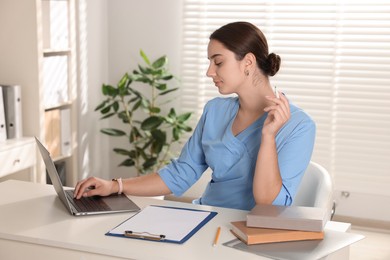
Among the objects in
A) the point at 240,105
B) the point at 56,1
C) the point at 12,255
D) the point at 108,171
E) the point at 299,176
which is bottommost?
the point at 108,171

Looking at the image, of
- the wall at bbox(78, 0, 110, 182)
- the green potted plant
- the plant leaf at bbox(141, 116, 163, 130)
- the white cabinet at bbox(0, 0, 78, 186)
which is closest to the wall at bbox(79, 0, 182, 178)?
the wall at bbox(78, 0, 110, 182)

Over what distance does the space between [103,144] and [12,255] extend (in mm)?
3028

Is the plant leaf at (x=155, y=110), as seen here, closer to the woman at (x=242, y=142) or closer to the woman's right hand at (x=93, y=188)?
the woman at (x=242, y=142)

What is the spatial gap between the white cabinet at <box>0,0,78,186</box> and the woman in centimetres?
148

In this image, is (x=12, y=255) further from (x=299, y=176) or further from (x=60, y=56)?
(x=60, y=56)

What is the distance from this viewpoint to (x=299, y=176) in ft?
7.66

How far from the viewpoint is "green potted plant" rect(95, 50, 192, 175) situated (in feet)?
14.9

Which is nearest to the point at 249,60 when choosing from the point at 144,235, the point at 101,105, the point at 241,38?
the point at 241,38

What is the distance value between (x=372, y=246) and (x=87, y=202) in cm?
226

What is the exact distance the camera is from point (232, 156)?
2.49 meters

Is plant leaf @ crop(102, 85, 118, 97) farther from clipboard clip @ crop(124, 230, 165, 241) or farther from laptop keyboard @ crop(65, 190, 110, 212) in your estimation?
clipboard clip @ crop(124, 230, 165, 241)

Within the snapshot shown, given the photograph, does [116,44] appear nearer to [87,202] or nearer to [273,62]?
[273,62]

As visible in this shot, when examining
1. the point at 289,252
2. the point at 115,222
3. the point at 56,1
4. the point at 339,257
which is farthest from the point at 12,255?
the point at 56,1

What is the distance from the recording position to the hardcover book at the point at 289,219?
75.2 inches
